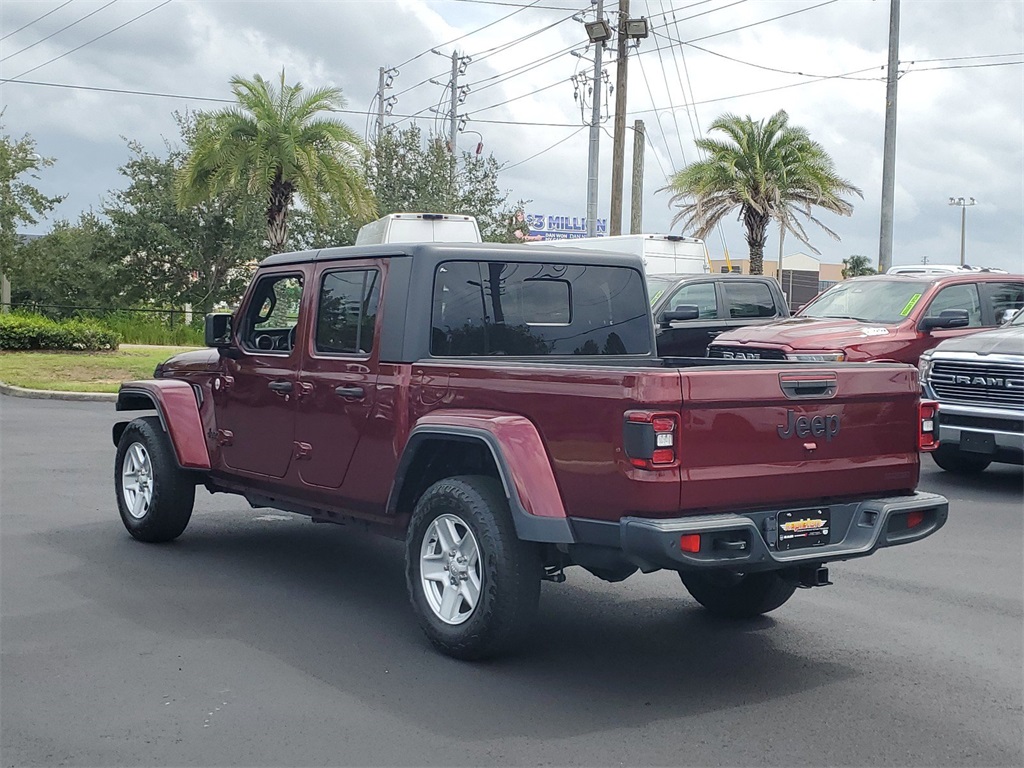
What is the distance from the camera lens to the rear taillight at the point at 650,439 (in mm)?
4980

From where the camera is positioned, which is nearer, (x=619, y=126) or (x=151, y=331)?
(x=619, y=126)

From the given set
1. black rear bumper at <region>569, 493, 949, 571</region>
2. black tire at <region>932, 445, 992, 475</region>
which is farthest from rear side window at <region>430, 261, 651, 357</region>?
black tire at <region>932, 445, 992, 475</region>

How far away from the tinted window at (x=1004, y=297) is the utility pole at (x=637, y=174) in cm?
2321

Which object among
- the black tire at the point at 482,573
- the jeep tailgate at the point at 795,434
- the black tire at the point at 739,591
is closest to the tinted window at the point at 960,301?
the black tire at the point at 739,591

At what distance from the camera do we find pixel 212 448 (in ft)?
26.0

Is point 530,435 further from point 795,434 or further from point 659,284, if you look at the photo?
point 659,284

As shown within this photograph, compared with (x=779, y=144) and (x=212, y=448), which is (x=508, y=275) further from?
(x=779, y=144)

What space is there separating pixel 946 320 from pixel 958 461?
1653mm

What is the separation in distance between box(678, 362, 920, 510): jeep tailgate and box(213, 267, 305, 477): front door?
2.83 meters

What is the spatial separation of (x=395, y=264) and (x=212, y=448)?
2198mm

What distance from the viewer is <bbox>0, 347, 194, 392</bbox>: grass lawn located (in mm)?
20625

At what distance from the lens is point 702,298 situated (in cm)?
1728

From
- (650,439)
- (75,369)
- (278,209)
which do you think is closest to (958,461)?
(650,439)

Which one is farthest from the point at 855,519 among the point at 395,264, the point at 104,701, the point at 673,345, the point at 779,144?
the point at 779,144
